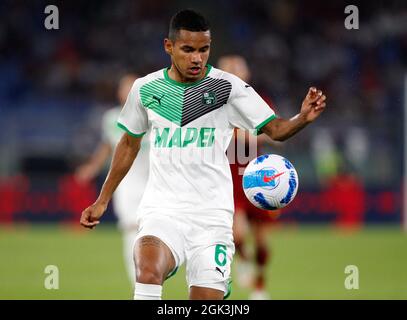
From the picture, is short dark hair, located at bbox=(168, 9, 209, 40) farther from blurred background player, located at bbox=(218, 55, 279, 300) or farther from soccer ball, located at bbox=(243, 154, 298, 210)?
blurred background player, located at bbox=(218, 55, 279, 300)

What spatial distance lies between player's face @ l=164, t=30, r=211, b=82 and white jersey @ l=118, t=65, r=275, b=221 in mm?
171

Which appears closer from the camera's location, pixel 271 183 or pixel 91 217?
pixel 271 183

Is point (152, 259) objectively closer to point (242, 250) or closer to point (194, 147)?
point (194, 147)

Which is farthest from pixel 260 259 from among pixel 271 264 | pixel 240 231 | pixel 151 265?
pixel 151 265

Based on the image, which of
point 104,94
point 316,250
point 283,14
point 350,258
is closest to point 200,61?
point 350,258

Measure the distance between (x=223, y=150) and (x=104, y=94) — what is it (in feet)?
53.8

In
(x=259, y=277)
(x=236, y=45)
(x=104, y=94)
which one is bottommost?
(x=259, y=277)

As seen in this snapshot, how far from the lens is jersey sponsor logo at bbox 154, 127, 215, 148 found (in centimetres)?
581

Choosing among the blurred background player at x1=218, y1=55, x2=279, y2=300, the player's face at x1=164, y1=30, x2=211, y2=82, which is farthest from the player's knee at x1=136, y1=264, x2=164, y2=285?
the blurred background player at x1=218, y1=55, x2=279, y2=300

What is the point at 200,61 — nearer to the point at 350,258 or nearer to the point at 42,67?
the point at 350,258

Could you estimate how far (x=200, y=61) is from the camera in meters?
5.76

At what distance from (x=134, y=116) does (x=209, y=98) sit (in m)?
0.54

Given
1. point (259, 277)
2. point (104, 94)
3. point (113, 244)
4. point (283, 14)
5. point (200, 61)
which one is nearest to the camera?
point (200, 61)

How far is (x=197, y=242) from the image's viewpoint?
18.8 feet
